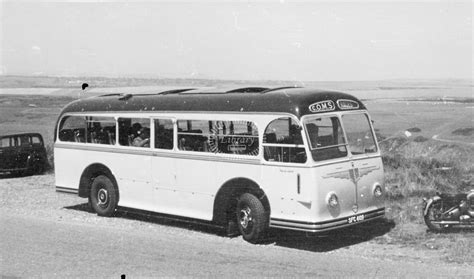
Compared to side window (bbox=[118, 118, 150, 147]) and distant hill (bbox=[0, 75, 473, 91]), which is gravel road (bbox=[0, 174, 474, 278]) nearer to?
side window (bbox=[118, 118, 150, 147])

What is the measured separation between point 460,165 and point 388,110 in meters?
36.5

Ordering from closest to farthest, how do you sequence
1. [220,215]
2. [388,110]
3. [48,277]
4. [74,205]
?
[48,277], [220,215], [74,205], [388,110]

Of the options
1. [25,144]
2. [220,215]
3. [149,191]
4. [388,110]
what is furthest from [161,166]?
[388,110]

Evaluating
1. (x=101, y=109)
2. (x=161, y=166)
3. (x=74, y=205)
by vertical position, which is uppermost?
(x=101, y=109)

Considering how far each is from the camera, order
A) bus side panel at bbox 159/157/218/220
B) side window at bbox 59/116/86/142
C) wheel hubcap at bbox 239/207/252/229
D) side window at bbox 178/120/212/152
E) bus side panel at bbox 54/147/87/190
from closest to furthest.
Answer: wheel hubcap at bbox 239/207/252/229
bus side panel at bbox 159/157/218/220
side window at bbox 178/120/212/152
bus side panel at bbox 54/147/87/190
side window at bbox 59/116/86/142

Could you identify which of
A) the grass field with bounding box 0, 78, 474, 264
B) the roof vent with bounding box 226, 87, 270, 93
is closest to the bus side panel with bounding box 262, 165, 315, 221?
the roof vent with bounding box 226, 87, 270, 93

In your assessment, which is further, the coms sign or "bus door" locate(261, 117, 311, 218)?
the coms sign

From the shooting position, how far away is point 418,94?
225 ft

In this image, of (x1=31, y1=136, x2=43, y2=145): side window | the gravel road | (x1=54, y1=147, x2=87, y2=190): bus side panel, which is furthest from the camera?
(x1=31, y1=136, x2=43, y2=145): side window

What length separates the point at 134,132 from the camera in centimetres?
1439

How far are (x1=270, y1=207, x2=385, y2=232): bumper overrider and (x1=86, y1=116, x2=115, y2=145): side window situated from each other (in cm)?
499

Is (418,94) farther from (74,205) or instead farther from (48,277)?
(48,277)

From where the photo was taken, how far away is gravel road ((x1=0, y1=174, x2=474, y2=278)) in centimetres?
953

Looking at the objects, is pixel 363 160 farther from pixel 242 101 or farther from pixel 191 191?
pixel 191 191
